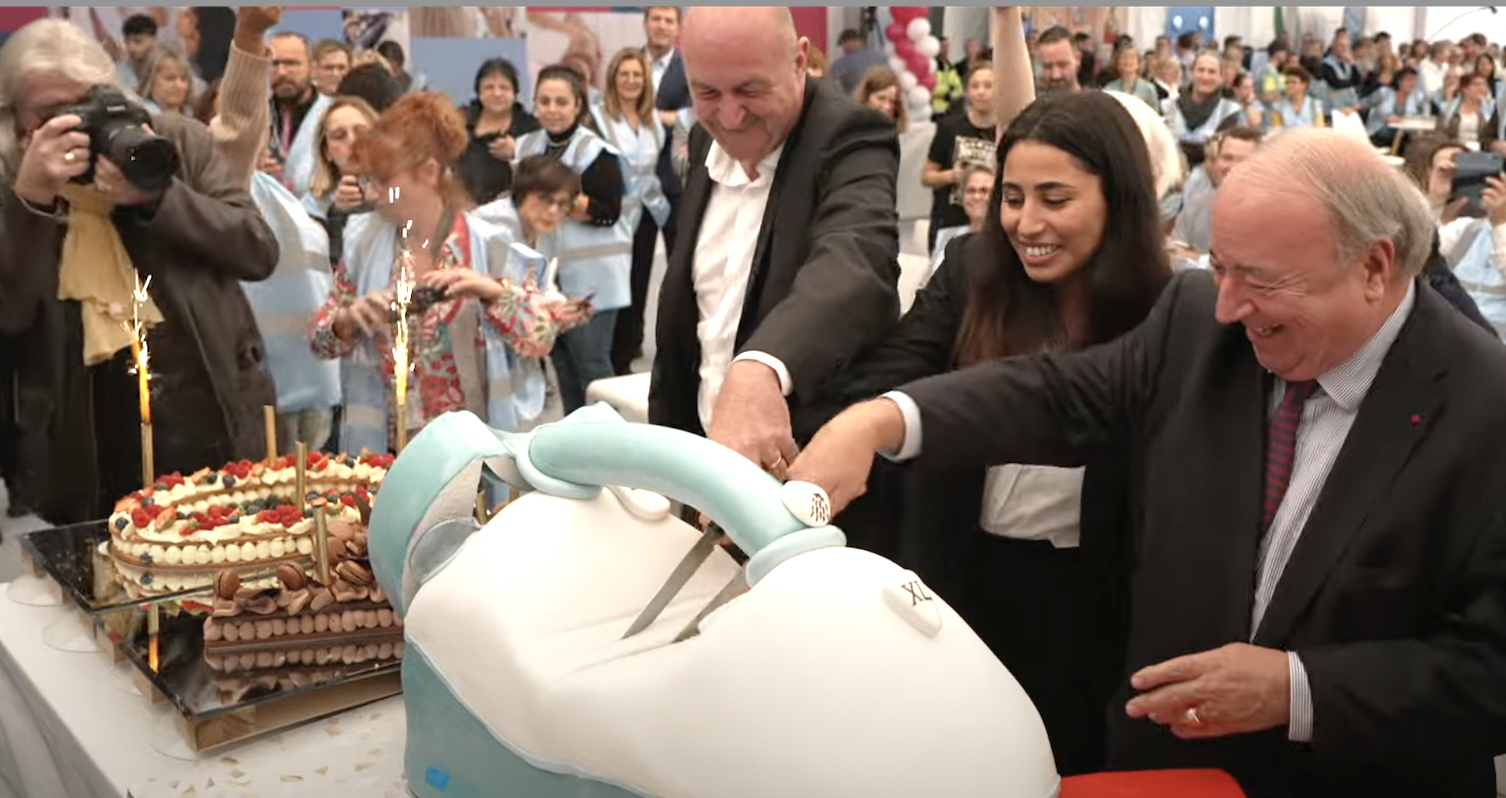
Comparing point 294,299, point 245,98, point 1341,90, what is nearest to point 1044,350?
point 245,98

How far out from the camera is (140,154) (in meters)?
2.76

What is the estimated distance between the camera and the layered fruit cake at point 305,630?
1586 mm

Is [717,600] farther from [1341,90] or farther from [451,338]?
[1341,90]

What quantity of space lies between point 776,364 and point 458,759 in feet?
2.06

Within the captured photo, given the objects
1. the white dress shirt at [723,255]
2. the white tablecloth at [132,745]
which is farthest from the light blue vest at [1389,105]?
the white tablecloth at [132,745]

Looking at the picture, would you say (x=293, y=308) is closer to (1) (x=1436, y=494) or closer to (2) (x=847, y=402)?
(2) (x=847, y=402)

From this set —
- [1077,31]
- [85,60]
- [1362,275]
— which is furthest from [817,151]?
[1077,31]

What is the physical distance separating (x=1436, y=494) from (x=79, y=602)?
1.61 meters

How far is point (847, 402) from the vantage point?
74.2 inches

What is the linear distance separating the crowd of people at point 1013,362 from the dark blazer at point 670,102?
7.66 ft

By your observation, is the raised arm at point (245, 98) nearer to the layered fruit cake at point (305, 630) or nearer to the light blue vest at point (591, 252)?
the light blue vest at point (591, 252)

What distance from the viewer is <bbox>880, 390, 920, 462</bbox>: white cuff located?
155 cm

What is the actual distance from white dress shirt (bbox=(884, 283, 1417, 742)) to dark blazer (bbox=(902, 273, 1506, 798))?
0.01 meters

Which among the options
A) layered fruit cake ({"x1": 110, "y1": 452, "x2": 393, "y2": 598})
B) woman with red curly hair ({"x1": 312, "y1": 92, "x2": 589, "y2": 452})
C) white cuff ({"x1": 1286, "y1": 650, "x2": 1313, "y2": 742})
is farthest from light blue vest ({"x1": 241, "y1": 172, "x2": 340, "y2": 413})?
white cuff ({"x1": 1286, "y1": 650, "x2": 1313, "y2": 742})
